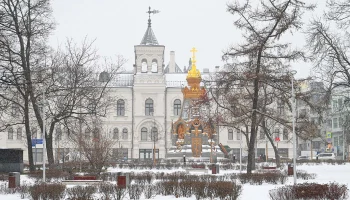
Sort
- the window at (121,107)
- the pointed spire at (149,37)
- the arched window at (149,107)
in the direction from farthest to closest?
the pointed spire at (149,37) → the window at (121,107) → the arched window at (149,107)

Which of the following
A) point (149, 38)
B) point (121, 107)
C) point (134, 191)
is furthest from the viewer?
point (149, 38)

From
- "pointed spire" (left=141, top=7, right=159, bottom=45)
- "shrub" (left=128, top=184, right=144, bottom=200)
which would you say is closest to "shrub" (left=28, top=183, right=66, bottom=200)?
"shrub" (left=128, top=184, right=144, bottom=200)

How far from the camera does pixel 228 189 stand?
15.6 metres

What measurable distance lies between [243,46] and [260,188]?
769cm

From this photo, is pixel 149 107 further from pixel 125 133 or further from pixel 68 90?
pixel 68 90

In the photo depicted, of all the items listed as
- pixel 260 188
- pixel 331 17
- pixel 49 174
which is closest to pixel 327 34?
pixel 331 17

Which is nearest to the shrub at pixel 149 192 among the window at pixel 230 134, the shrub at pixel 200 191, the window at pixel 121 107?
the shrub at pixel 200 191

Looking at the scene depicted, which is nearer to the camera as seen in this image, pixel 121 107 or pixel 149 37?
pixel 121 107

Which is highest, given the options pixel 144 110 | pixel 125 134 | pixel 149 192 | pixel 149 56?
pixel 149 56

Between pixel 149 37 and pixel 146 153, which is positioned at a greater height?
pixel 149 37

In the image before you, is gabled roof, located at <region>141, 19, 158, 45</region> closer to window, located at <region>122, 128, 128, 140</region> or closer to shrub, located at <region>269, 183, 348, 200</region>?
window, located at <region>122, 128, 128, 140</region>

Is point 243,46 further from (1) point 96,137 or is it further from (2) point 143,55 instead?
(2) point 143,55

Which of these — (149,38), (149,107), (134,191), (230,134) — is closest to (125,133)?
(149,107)

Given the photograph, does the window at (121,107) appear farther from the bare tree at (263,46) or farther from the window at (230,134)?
the bare tree at (263,46)
